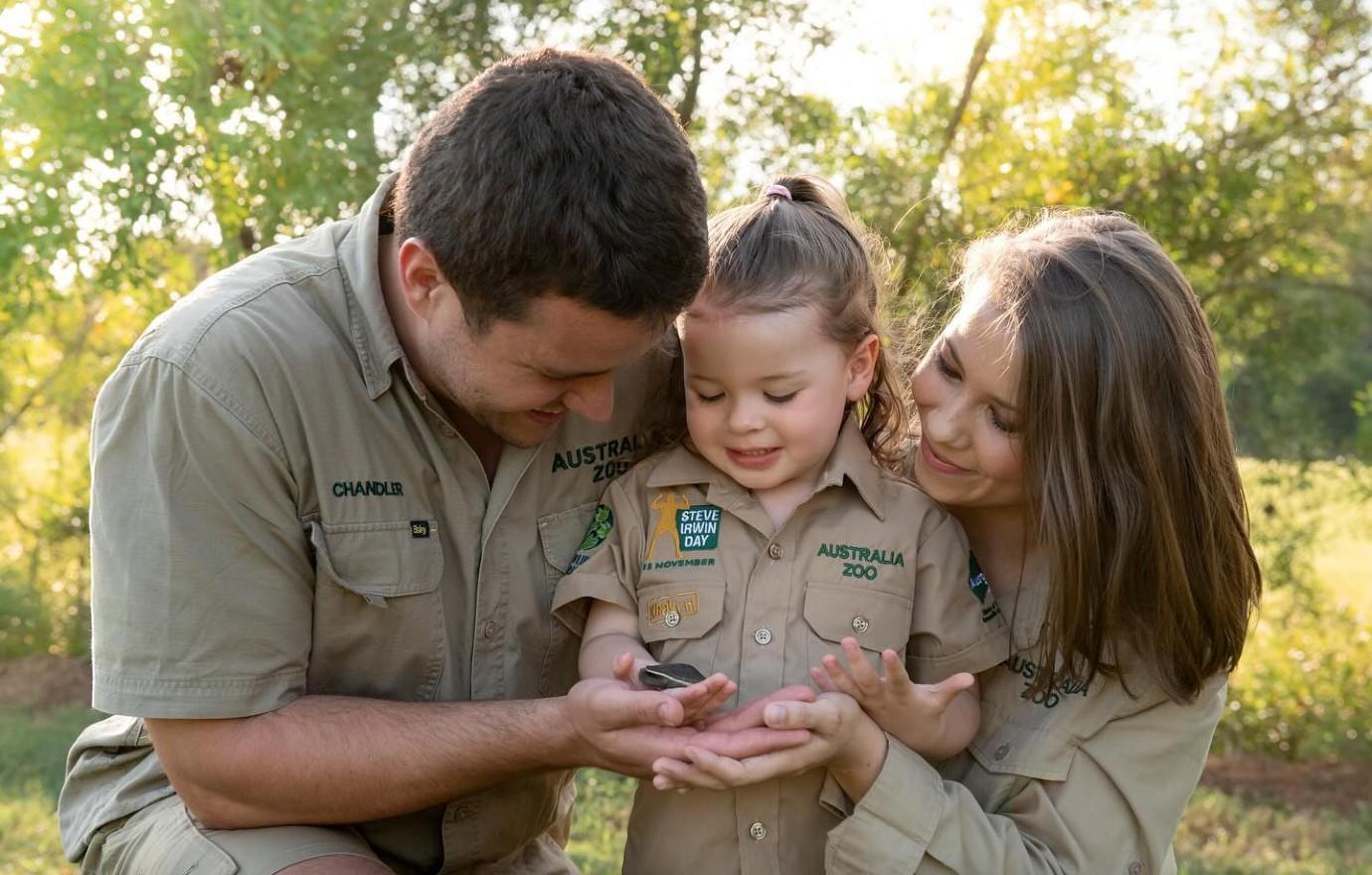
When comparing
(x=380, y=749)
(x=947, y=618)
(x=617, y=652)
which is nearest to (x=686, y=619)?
(x=617, y=652)

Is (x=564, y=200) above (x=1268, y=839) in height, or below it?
above

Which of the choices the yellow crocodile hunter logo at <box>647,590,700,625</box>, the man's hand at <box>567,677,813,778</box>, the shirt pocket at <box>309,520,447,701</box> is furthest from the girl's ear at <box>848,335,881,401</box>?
the shirt pocket at <box>309,520,447,701</box>

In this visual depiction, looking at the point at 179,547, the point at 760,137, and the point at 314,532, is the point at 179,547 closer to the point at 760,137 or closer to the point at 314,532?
the point at 314,532

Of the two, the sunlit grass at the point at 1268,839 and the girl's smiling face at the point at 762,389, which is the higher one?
the girl's smiling face at the point at 762,389

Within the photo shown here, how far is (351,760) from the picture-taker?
2.78 metres

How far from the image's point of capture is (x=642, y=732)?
8.86 ft

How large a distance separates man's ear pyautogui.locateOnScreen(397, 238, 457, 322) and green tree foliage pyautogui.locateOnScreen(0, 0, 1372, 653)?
1.76 meters

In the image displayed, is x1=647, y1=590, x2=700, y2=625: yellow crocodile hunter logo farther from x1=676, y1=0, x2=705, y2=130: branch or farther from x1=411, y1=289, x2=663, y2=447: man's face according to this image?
x1=676, y1=0, x2=705, y2=130: branch

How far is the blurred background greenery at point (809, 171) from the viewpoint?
4.72 metres

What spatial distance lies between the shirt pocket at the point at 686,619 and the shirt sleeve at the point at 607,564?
8cm

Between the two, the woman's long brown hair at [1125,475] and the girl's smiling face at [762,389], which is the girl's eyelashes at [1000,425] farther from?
the girl's smiling face at [762,389]

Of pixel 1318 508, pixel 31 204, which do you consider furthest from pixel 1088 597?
pixel 1318 508

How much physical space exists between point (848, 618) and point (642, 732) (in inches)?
18.5

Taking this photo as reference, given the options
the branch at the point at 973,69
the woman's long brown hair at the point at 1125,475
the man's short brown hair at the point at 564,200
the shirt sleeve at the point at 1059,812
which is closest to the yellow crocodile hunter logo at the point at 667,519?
the man's short brown hair at the point at 564,200
